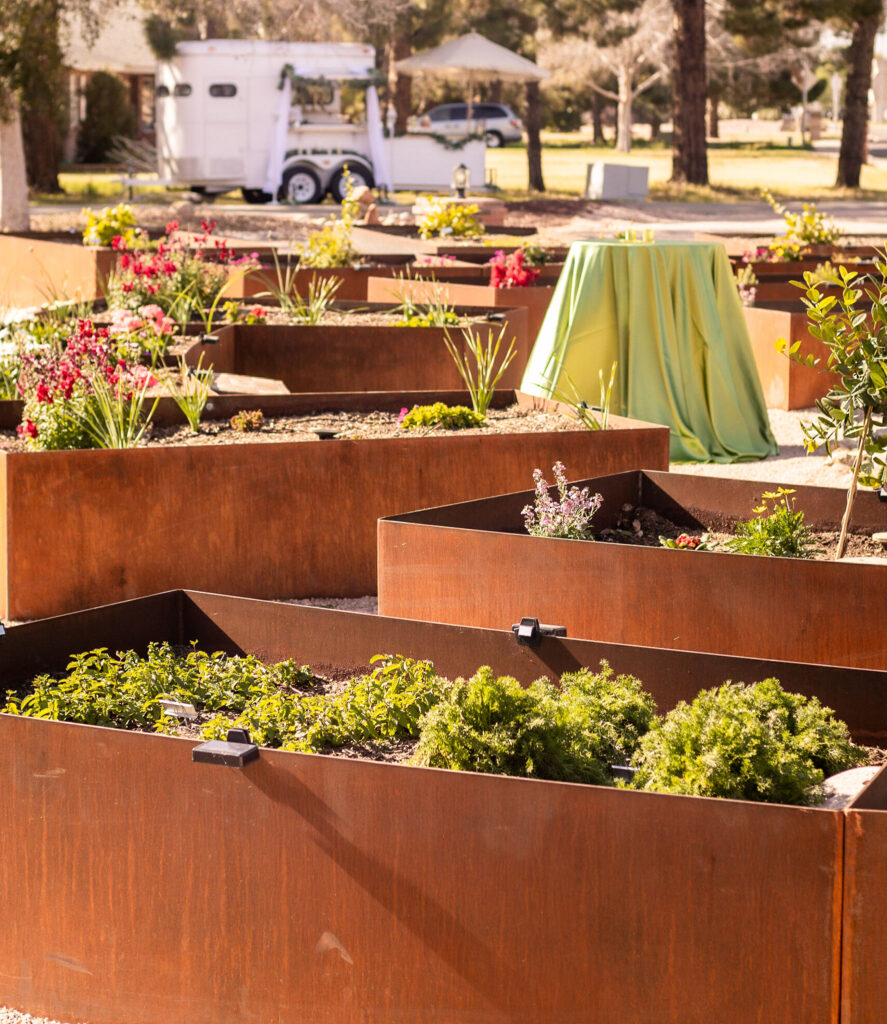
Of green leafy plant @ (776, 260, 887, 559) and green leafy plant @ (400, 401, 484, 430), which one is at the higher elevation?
green leafy plant @ (776, 260, 887, 559)

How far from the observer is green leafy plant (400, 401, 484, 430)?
6062 millimetres

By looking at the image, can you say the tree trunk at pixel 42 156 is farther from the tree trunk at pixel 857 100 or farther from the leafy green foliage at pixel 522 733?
the leafy green foliage at pixel 522 733

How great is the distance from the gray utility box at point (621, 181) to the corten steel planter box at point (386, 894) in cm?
2395


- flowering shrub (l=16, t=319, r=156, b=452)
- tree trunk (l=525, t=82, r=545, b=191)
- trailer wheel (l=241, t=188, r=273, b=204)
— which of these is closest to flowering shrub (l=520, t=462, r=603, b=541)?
flowering shrub (l=16, t=319, r=156, b=452)

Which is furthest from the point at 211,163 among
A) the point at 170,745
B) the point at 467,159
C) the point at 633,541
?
the point at 170,745

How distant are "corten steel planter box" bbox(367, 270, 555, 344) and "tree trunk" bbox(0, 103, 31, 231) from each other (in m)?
11.8

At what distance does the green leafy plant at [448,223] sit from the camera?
13.8 m

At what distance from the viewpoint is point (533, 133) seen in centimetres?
2770

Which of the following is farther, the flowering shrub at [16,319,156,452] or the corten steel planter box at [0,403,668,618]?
the flowering shrub at [16,319,156,452]

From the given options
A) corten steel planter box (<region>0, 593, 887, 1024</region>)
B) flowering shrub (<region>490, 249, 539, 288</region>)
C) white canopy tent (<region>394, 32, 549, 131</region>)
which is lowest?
corten steel planter box (<region>0, 593, 887, 1024</region>)

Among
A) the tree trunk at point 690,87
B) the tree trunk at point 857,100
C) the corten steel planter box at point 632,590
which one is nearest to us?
the corten steel planter box at point 632,590

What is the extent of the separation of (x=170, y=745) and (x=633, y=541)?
8.03 ft

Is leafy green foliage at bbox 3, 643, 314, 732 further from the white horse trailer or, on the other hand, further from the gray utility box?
the gray utility box

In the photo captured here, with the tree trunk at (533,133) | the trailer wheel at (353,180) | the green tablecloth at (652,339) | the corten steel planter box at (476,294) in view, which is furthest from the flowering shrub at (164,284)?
the tree trunk at (533,133)
